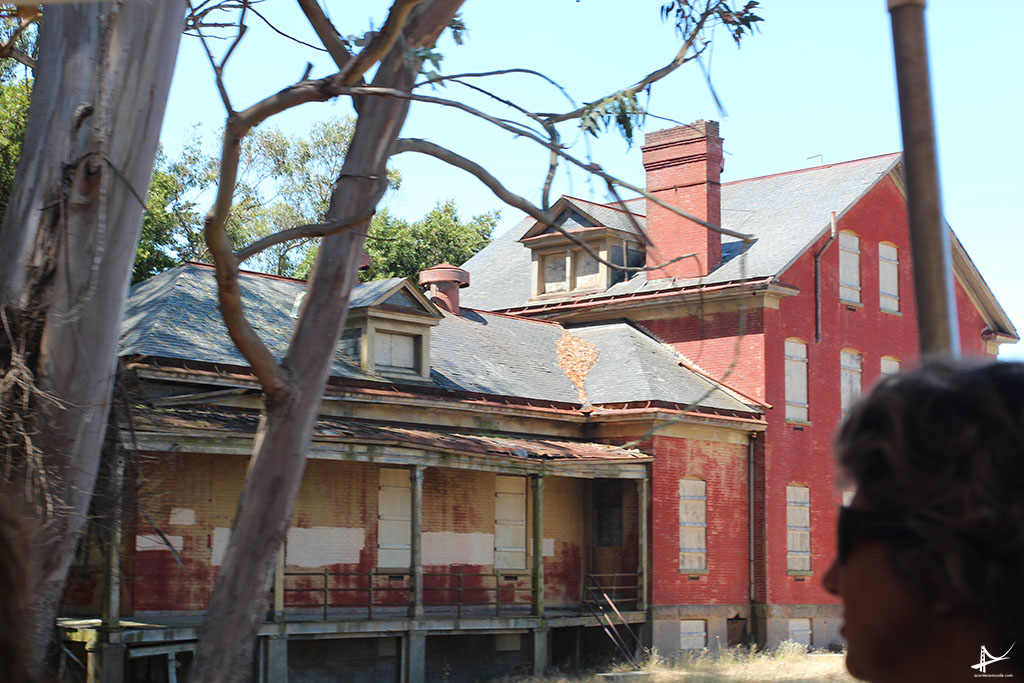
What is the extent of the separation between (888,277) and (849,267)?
171 cm

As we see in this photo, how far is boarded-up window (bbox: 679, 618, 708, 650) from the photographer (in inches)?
947

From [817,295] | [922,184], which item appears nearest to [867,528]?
[922,184]

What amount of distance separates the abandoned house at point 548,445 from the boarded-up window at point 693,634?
65mm

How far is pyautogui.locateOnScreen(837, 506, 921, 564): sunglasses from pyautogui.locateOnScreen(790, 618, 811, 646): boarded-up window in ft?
84.1

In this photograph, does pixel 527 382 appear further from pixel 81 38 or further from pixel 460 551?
pixel 81 38

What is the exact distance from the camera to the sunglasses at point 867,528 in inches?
59.3

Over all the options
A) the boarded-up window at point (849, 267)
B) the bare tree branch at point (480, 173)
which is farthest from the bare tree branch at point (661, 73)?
the boarded-up window at point (849, 267)

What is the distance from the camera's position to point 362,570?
20719 mm

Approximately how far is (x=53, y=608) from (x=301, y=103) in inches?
143

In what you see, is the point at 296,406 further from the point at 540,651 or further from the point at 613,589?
the point at 613,589

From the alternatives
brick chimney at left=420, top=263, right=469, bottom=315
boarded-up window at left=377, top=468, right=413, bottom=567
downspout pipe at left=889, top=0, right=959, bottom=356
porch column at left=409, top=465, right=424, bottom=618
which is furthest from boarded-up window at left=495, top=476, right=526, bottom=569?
downspout pipe at left=889, top=0, right=959, bottom=356

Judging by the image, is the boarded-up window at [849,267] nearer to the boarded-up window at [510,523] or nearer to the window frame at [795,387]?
the window frame at [795,387]

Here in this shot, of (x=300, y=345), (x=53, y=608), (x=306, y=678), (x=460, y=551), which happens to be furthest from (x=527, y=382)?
(x=53, y=608)

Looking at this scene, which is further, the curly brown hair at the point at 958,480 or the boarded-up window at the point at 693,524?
the boarded-up window at the point at 693,524
